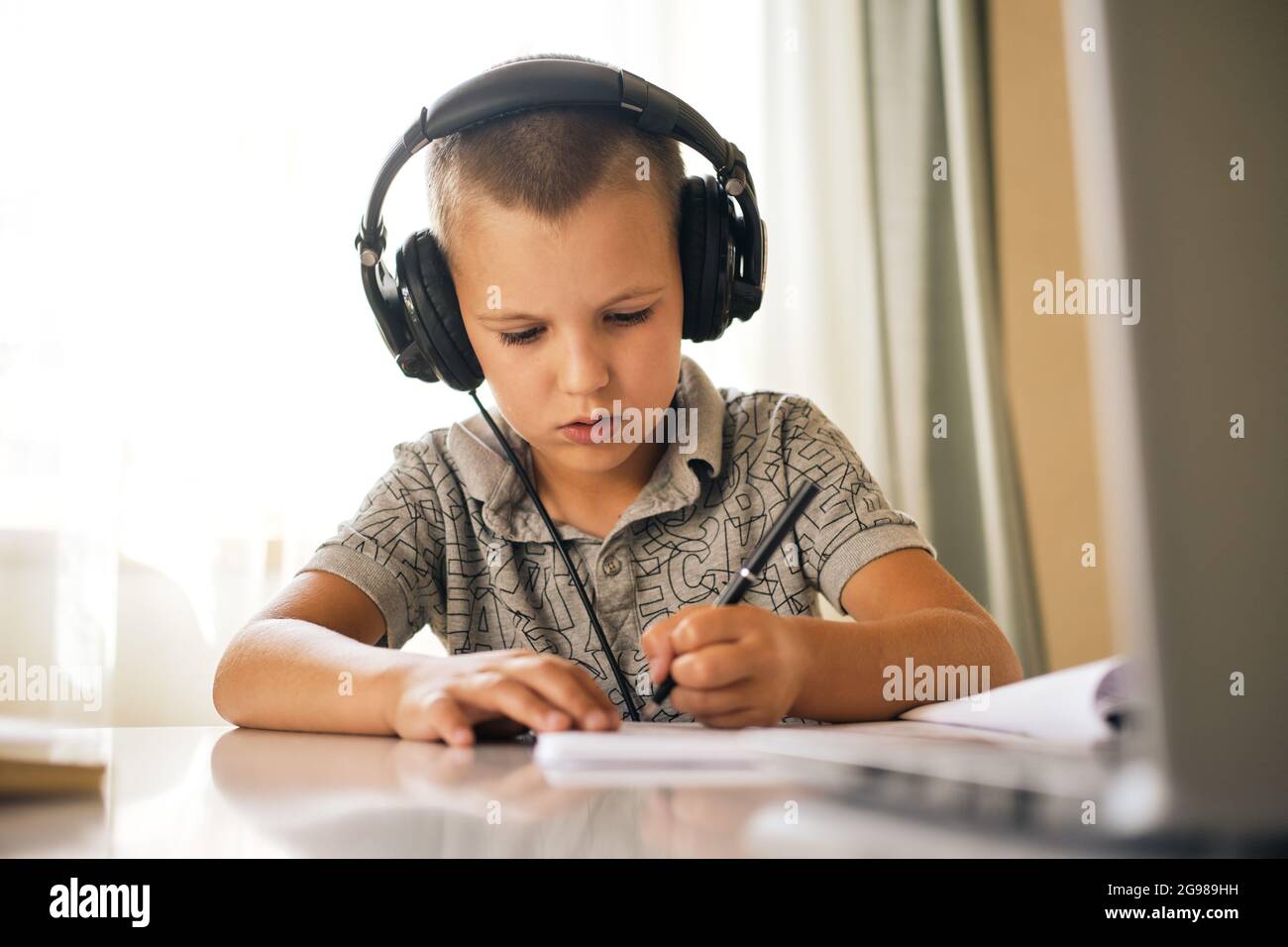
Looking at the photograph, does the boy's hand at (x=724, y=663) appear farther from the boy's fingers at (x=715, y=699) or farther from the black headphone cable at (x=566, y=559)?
the black headphone cable at (x=566, y=559)

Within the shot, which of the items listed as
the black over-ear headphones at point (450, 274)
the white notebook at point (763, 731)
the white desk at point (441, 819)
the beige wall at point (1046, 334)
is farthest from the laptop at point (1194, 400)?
the beige wall at point (1046, 334)

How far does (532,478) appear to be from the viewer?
41.6 inches

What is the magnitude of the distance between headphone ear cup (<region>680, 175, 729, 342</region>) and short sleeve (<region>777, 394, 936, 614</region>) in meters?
0.17

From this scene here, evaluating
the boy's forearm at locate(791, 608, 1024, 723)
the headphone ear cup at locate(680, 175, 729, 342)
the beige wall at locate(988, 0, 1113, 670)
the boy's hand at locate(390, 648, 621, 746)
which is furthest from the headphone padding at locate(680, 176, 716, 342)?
the beige wall at locate(988, 0, 1113, 670)

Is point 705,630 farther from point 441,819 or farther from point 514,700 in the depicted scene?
point 441,819

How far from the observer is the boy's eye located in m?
0.87

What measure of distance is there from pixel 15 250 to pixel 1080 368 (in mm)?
1842

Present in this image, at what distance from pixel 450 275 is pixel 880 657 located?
52 cm

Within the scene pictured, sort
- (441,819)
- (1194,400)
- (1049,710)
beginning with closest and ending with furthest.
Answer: (1194,400)
(441,819)
(1049,710)

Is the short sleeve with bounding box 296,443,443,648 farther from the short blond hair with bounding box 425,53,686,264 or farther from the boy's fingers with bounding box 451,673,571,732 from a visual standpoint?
the boy's fingers with bounding box 451,673,571,732

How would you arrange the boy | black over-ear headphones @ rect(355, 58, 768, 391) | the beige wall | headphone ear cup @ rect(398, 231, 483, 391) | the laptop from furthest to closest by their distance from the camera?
the beige wall → headphone ear cup @ rect(398, 231, 483, 391) → black over-ear headphones @ rect(355, 58, 768, 391) → the boy → the laptop

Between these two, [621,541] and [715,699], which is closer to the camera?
[715,699]

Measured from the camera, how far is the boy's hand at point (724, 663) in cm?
59

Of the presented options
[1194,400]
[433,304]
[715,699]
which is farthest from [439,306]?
[1194,400]
